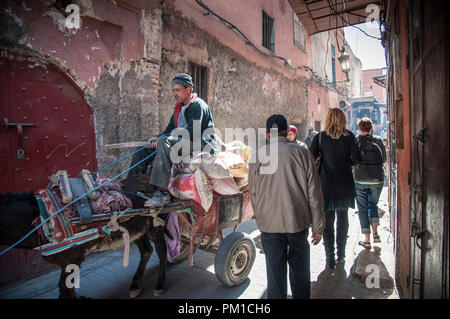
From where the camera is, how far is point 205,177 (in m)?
3.08

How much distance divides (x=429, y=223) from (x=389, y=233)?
372 cm

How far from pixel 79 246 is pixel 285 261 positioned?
1889 millimetres

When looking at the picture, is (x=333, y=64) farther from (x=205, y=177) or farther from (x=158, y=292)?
(x=158, y=292)

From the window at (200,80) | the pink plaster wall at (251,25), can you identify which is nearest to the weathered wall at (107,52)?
the pink plaster wall at (251,25)

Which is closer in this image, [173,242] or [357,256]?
[173,242]

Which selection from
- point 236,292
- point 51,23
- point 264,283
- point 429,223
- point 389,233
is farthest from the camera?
point 389,233

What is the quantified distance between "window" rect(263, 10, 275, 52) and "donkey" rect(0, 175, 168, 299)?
317 inches

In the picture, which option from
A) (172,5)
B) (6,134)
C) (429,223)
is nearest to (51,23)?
(6,134)

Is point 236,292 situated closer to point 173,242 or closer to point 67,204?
point 173,242

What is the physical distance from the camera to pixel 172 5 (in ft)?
18.0

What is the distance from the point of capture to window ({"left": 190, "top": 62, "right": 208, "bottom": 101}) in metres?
6.36

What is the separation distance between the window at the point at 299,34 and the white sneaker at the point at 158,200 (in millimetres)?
10692

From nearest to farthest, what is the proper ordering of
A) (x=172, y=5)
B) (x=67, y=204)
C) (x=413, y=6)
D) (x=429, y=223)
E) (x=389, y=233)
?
(x=429, y=223) < (x=413, y=6) < (x=67, y=204) < (x=389, y=233) < (x=172, y=5)

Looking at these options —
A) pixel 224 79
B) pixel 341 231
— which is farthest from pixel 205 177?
pixel 224 79
